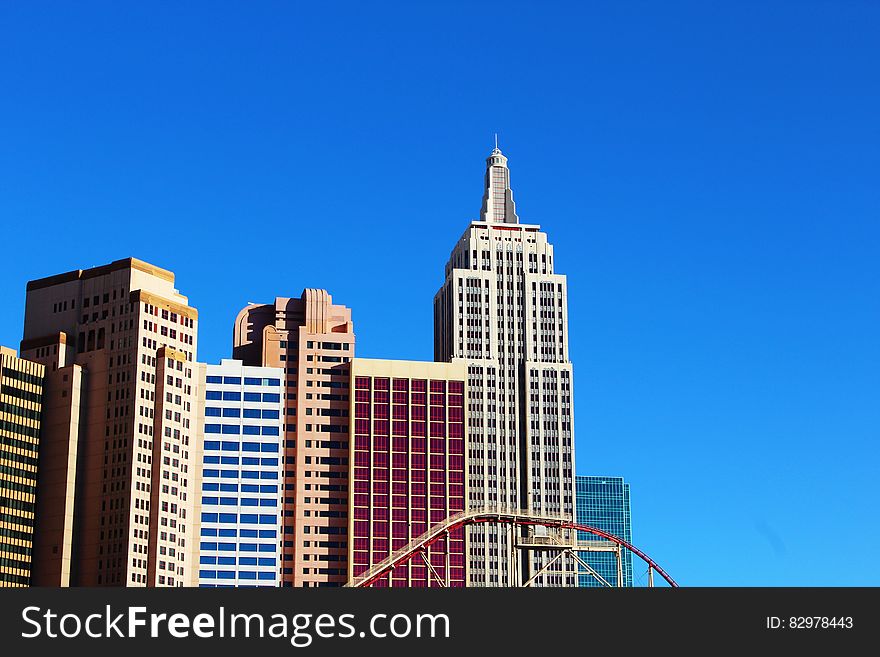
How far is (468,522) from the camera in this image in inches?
6275
